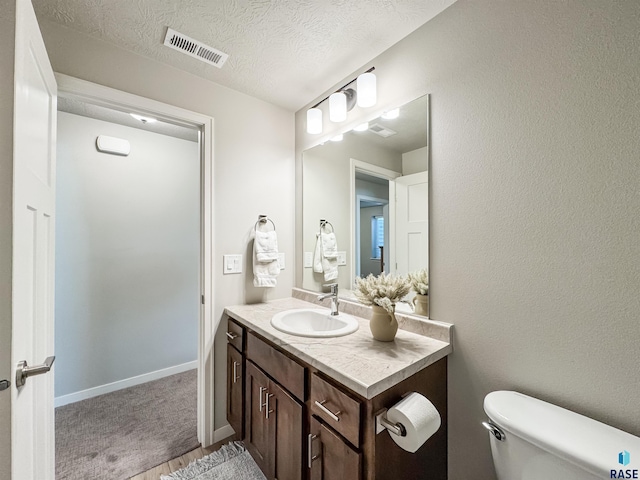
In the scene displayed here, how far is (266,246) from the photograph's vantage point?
1.86 metres

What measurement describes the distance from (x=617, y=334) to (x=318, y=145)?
1.72 m

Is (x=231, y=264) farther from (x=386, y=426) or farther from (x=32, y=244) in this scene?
(x=386, y=426)

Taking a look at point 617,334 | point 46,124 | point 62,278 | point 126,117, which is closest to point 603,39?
point 617,334

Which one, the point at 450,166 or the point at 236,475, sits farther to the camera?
the point at 236,475

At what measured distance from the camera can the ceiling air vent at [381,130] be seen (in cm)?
145

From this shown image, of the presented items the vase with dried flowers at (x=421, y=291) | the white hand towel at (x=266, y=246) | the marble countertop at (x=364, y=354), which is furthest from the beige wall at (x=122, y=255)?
the vase with dried flowers at (x=421, y=291)

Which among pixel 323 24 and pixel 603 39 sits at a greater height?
pixel 323 24

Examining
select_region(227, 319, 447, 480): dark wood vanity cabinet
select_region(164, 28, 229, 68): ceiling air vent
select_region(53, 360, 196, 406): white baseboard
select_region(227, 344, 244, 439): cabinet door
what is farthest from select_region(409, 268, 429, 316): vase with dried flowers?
select_region(53, 360, 196, 406): white baseboard

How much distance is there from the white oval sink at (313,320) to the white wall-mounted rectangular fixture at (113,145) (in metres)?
1.99

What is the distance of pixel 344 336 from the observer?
1253mm

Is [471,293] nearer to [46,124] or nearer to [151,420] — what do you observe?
[46,124]

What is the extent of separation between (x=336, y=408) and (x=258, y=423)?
70 centimetres

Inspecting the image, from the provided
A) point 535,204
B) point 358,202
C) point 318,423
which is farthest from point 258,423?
point 535,204

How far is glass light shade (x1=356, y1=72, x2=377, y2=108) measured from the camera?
1435 millimetres
